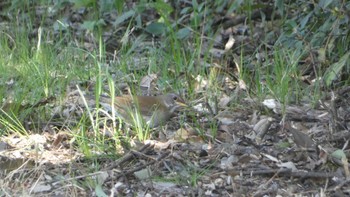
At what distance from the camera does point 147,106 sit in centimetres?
534

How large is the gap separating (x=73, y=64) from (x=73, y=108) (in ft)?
3.06

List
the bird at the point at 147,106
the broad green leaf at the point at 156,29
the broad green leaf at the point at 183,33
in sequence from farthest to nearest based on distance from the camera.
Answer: the broad green leaf at the point at 156,29
the broad green leaf at the point at 183,33
the bird at the point at 147,106

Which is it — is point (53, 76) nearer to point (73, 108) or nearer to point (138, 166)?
point (73, 108)

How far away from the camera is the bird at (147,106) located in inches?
198

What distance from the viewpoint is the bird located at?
5.04 m

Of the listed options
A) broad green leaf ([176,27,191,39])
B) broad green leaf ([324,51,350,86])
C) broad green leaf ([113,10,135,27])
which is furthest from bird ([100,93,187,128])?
broad green leaf ([113,10,135,27])

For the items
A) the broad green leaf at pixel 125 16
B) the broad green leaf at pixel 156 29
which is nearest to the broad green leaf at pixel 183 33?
the broad green leaf at pixel 156 29

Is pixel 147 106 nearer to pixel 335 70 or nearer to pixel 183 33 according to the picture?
pixel 335 70

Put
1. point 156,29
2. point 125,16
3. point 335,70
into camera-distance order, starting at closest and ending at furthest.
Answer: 1. point 335,70
2. point 156,29
3. point 125,16

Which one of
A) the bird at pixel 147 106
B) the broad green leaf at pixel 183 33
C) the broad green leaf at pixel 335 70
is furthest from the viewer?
the broad green leaf at pixel 183 33

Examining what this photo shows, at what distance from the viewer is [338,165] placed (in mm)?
4383

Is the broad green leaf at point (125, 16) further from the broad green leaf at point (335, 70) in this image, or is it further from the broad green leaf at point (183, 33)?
the broad green leaf at point (335, 70)

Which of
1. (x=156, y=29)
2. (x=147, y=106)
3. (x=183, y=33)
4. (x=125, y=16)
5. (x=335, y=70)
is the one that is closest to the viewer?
(x=147, y=106)

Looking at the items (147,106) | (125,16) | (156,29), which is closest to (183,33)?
(156,29)
